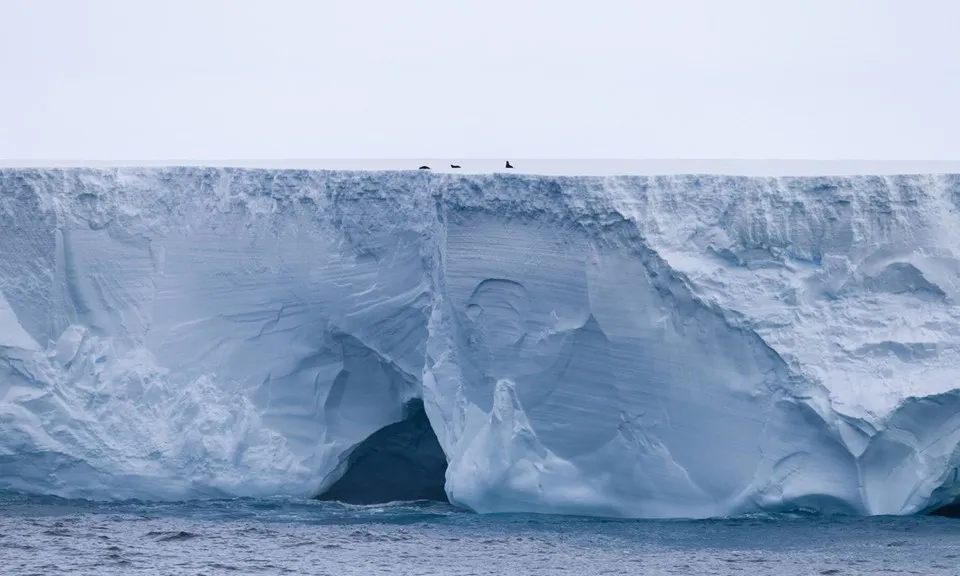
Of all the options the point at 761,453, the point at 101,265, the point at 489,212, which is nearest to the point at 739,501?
the point at 761,453

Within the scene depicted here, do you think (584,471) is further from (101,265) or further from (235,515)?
(101,265)

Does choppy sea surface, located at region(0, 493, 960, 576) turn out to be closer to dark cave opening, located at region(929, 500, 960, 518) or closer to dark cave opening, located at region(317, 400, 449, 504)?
dark cave opening, located at region(929, 500, 960, 518)

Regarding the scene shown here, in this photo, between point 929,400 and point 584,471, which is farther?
point 584,471

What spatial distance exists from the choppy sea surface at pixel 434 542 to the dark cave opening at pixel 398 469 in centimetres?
70

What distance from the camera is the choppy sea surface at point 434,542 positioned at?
30.4 ft

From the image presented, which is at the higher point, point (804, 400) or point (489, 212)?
point (489, 212)

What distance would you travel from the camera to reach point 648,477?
10.6 m

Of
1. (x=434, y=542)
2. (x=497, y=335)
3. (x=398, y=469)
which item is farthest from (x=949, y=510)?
(x=398, y=469)

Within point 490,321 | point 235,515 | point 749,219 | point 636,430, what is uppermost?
point 749,219

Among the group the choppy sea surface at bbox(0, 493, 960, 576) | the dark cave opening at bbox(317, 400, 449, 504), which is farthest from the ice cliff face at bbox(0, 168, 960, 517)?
the dark cave opening at bbox(317, 400, 449, 504)

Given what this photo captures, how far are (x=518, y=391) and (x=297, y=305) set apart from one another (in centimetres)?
186

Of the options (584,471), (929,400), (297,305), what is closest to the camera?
(929,400)

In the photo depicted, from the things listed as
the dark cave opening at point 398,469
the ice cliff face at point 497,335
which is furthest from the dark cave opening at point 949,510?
the dark cave opening at point 398,469

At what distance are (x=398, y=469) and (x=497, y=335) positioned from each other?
5.73 ft
